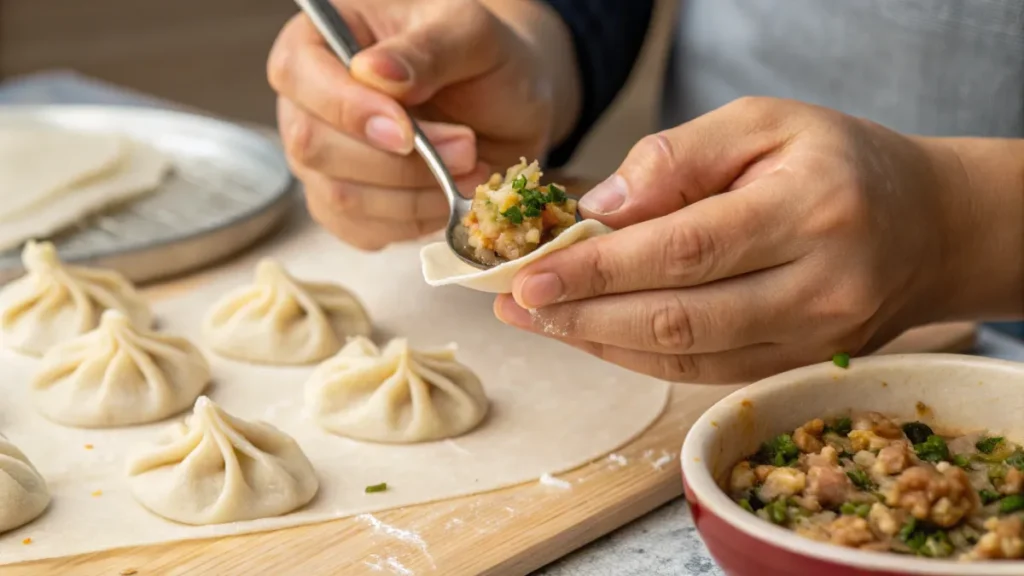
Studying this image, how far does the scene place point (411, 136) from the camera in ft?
6.09

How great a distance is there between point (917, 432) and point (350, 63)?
3.44 ft

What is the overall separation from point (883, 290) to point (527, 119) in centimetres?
84

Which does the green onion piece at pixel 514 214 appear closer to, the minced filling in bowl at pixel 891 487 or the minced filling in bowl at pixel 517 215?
the minced filling in bowl at pixel 517 215

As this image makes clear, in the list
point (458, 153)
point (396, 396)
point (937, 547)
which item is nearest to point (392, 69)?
point (458, 153)

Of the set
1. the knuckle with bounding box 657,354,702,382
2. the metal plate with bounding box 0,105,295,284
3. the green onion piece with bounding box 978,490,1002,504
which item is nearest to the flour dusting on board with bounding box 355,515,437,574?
the knuckle with bounding box 657,354,702,382

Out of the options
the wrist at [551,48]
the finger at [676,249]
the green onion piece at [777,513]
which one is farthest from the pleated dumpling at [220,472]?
the wrist at [551,48]

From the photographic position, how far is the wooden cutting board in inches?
55.0

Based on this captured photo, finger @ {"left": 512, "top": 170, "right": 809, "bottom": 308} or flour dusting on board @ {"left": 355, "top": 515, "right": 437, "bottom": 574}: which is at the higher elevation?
finger @ {"left": 512, "top": 170, "right": 809, "bottom": 308}

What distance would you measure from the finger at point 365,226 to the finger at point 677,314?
678 millimetres

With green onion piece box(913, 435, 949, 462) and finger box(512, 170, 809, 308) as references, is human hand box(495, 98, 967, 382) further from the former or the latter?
green onion piece box(913, 435, 949, 462)

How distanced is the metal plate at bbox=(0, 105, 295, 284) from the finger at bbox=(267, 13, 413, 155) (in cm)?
44

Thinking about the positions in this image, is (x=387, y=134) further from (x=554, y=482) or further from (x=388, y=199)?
(x=554, y=482)

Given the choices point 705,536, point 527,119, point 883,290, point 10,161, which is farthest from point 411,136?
point 10,161

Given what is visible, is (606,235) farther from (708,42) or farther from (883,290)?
(708,42)
